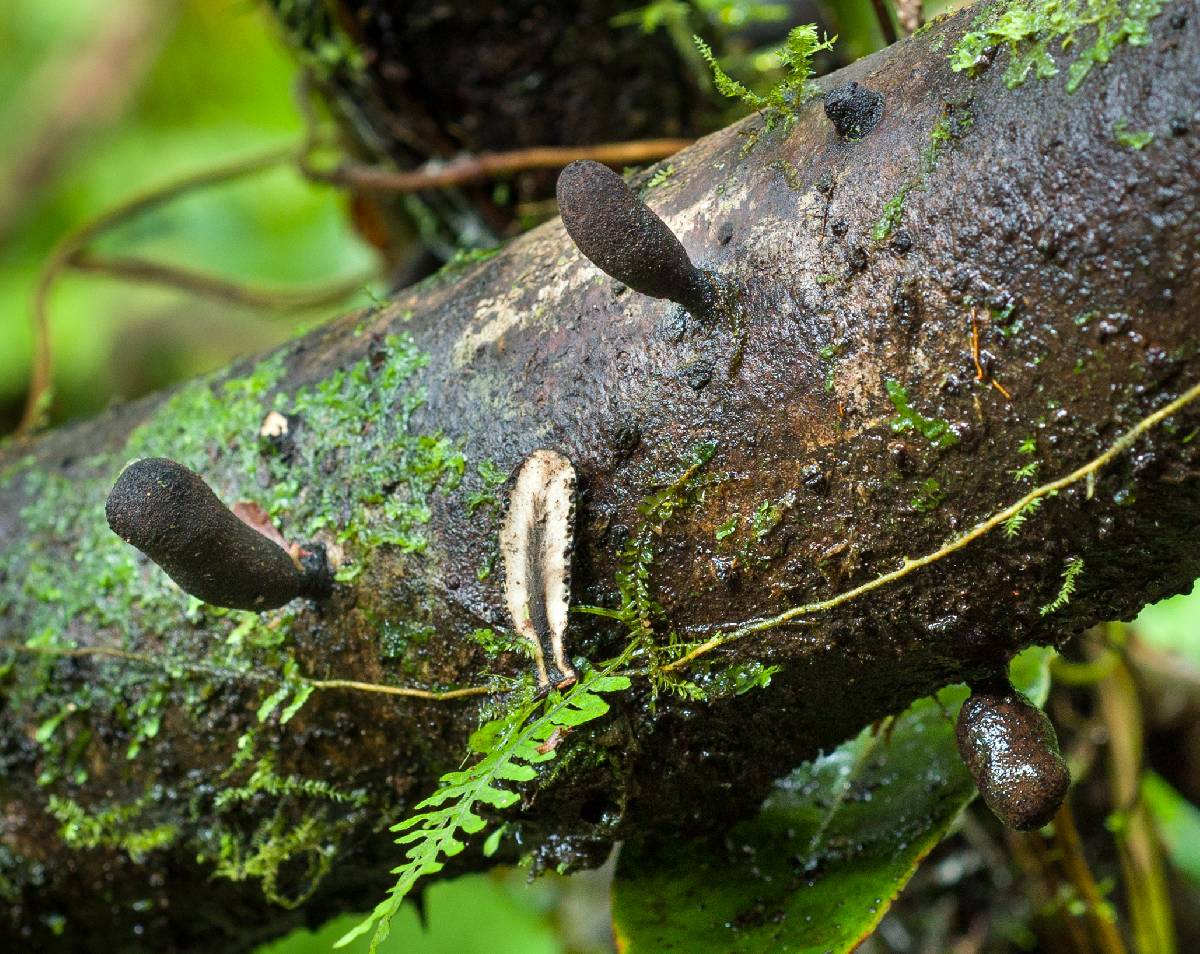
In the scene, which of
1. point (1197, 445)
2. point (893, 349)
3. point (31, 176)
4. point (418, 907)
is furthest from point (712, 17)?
point (31, 176)

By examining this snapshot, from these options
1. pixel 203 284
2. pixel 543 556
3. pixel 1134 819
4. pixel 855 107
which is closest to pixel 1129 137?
pixel 855 107

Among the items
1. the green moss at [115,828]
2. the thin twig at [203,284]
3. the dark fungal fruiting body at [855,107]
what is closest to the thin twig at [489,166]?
the thin twig at [203,284]

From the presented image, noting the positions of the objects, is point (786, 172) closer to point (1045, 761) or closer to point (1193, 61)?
point (1193, 61)

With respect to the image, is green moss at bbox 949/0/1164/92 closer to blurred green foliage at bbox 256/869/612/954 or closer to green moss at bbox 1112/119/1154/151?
green moss at bbox 1112/119/1154/151

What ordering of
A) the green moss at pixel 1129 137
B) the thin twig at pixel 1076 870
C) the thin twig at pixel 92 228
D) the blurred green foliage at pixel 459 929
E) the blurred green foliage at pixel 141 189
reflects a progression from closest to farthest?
the green moss at pixel 1129 137 < the thin twig at pixel 1076 870 < the thin twig at pixel 92 228 < the blurred green foliage at pixel 459 929 < the blurred green foliage at pixel 141 189

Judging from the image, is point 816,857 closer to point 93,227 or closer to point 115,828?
point 115,828

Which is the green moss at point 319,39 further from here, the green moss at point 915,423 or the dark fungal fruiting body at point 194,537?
the green moss at point 915,423
